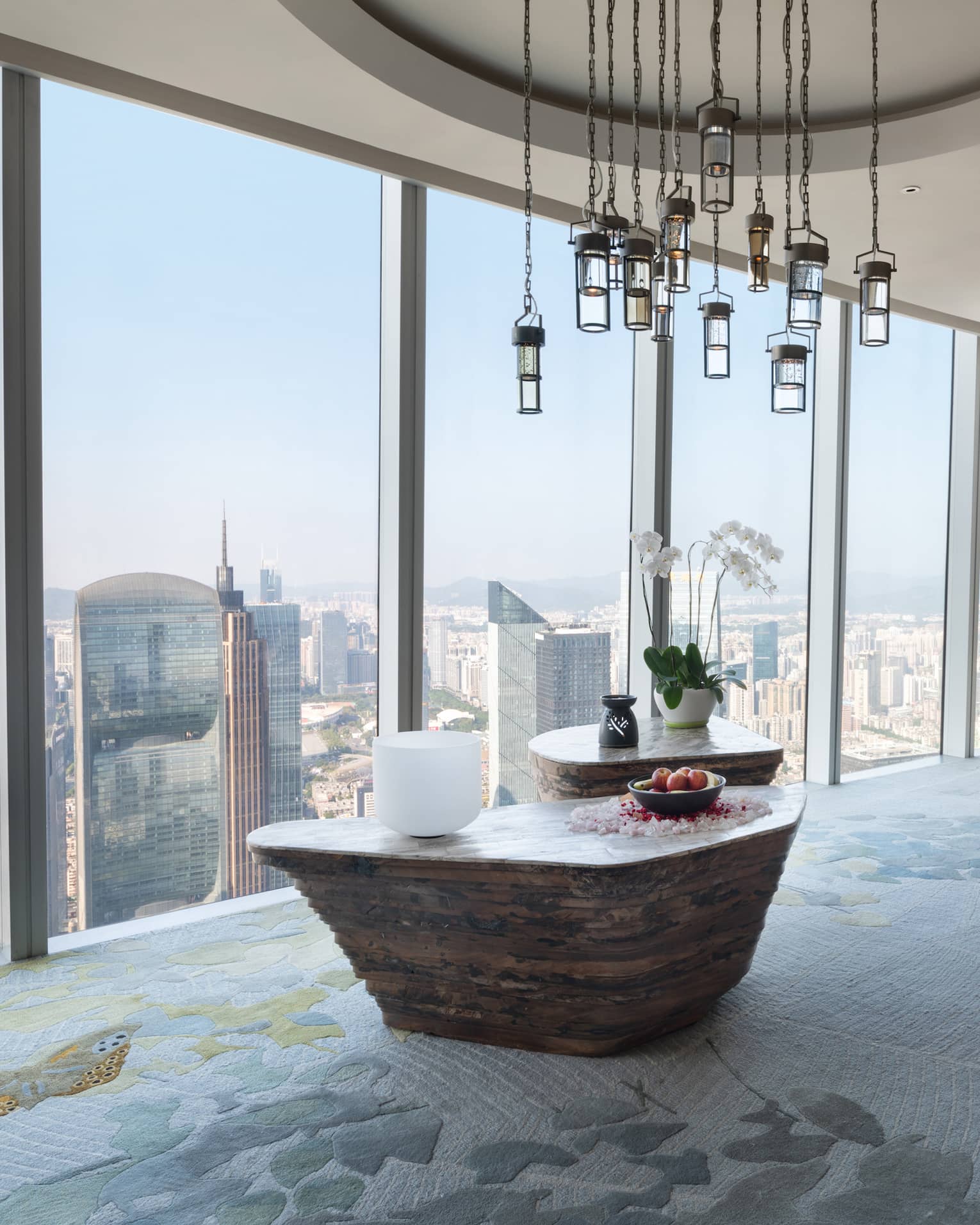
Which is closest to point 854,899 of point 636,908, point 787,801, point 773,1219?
point 787,801

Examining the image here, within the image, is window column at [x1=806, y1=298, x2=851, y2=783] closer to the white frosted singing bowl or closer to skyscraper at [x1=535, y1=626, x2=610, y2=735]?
skyscraper at [x1=535, y1=626, x2=610, y2=735]

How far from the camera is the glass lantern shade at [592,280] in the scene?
250cm

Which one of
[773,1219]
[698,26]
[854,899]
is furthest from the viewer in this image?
[854,899]

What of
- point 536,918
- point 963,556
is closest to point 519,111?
point 536,918

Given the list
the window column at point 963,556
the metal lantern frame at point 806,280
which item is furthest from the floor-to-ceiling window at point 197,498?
the window column at point 963,556

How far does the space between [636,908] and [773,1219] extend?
0.71 metres

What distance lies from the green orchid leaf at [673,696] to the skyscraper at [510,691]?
2.62 feet

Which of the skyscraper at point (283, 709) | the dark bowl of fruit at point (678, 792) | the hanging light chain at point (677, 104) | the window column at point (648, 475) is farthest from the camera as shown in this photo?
the window column at point (648, 475)

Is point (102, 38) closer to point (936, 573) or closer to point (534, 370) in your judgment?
point (534, 370)

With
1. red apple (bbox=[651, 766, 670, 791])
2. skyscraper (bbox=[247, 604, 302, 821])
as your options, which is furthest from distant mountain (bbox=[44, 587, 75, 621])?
red apple (bbox=[651, 766, 670, 791])

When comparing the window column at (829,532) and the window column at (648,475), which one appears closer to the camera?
the window column at (648,475)

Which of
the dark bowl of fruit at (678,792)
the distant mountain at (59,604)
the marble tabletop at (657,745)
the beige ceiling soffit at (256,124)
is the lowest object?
the marble tabletop at (657,745)

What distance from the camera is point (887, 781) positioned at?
620 centimetres

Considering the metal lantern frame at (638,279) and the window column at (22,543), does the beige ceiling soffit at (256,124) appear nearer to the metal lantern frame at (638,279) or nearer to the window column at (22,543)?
the window column at (22,543)
